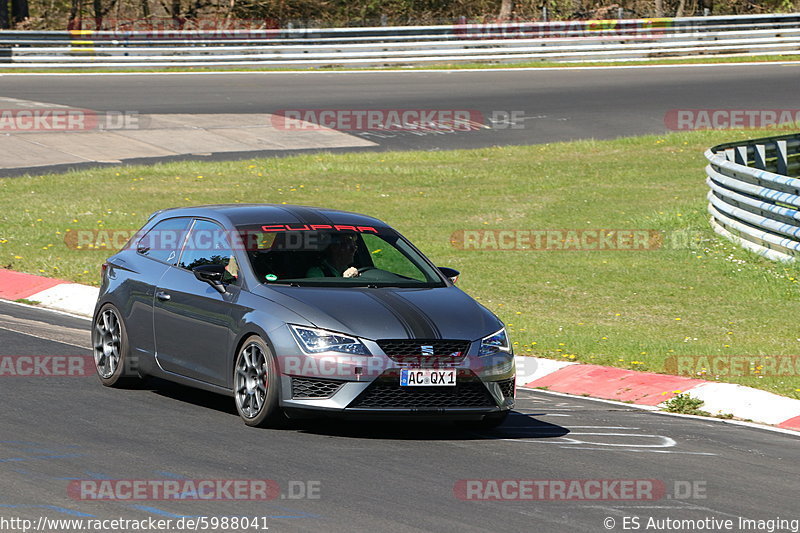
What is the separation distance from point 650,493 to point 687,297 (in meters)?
7.87

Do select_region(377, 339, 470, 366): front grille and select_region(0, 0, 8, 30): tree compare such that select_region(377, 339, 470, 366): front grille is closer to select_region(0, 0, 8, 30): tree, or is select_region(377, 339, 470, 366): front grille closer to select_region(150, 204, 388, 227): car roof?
select_region(150, 204, 388, 227): car roof

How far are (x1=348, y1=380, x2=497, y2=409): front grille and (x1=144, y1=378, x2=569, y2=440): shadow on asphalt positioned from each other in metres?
0.14

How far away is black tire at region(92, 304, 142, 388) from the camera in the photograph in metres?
9.92

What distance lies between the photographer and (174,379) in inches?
373

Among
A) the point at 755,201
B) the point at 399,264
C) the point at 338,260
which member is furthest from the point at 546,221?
the point at 338,260

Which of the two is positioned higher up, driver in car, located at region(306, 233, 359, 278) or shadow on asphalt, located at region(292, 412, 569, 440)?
driver in car, located at region(306, 233, 359, 278)

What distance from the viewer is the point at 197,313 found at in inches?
364

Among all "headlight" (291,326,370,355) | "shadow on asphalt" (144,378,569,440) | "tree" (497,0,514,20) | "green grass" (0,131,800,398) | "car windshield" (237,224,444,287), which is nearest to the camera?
"headlight" (291,326,370,355)

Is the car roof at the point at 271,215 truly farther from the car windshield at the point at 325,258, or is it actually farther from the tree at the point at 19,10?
the tree at the point at 19,10

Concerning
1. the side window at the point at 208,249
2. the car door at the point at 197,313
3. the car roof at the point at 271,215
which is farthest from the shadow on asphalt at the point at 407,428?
the car roof at the point at 271,215

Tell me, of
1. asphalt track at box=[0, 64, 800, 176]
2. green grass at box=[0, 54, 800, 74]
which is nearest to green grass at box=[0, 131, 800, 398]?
asphalt track at box=[0, 64, 800, 176]

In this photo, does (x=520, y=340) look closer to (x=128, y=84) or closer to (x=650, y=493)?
(x=650, y=493)

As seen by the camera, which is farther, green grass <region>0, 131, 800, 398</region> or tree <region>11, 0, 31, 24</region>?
tree <region>11, 0, 31, 24</region>

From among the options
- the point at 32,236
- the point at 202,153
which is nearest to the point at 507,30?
the point at 202,153
